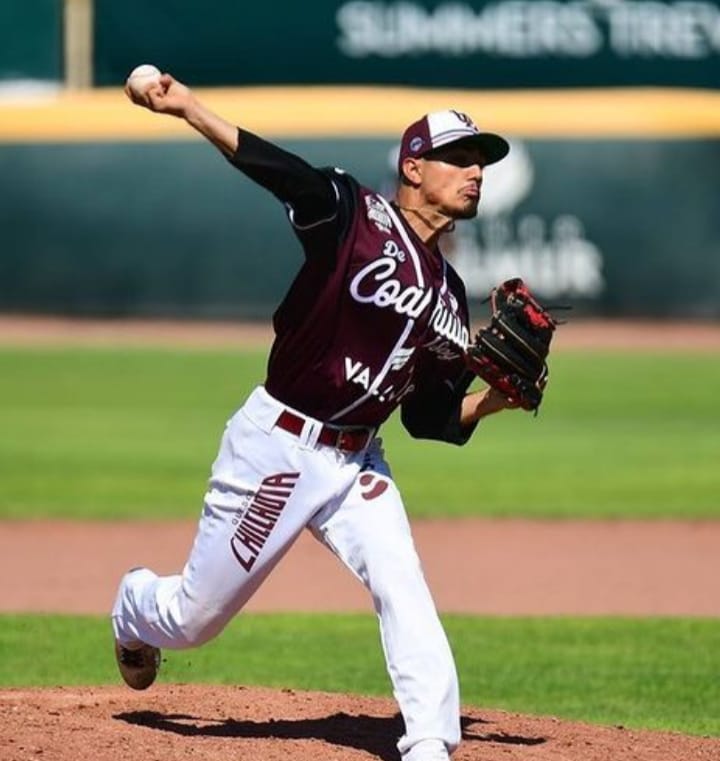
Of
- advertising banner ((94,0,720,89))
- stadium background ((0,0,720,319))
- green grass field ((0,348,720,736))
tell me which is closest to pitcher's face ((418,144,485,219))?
green grass field ((0,348,720,736))

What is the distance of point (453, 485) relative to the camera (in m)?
13.5

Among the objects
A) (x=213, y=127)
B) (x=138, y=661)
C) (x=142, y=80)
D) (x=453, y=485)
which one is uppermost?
(x=142, y=80)

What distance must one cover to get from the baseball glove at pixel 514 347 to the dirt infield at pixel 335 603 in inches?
42.7

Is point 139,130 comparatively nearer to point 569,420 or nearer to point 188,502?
point 569,420

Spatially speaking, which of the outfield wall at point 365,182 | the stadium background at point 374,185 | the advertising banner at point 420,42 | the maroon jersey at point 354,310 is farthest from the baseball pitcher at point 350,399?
the advertising banner at point 420,42

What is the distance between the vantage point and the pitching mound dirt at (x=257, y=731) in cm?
553

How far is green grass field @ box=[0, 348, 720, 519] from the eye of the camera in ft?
41.2

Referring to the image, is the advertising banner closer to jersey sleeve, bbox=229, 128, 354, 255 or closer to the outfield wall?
the outfield wall

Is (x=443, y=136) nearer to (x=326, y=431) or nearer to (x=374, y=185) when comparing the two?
(x=326, y=431)

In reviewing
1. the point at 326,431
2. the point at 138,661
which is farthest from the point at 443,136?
the point at 138,661

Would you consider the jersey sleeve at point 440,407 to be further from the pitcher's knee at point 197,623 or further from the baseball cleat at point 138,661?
the baseball cleat at point 138,661

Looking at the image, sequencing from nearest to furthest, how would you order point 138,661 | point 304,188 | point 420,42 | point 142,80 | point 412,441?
point 142,80, point 304,188, point 138,661, point 412,441, point 420,42

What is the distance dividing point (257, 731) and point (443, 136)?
1.93 meters

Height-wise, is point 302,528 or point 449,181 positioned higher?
point 449,181
